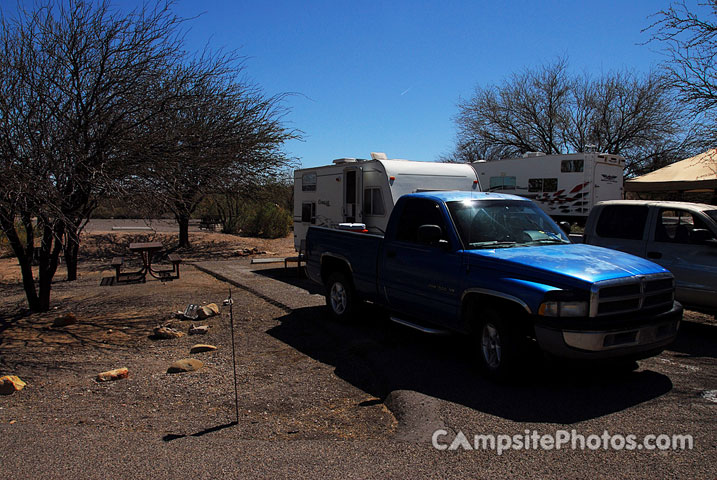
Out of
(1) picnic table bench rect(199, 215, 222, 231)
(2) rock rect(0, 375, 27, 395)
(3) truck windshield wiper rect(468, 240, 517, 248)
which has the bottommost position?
(2) rock rect(0, 375, 27, 395)

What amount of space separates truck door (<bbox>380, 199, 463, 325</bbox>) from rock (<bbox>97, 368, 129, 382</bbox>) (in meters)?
3.15

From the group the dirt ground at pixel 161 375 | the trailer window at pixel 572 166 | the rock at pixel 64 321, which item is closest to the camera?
the dirt ground at pixel 161 375

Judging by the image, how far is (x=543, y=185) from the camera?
21516mm

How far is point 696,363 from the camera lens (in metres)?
6.14

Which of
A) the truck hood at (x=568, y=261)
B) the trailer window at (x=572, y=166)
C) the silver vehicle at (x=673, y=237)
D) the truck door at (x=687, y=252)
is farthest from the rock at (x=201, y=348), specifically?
the trailer window at (x=572, y=166)

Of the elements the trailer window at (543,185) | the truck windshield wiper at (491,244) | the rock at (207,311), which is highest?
the trailer window at (543,185)

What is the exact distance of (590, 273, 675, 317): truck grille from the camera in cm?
491

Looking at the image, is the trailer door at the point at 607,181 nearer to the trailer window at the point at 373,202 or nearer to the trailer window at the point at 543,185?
the trailer window at the point at 543,185

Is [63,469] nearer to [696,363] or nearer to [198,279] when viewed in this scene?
[696,363]

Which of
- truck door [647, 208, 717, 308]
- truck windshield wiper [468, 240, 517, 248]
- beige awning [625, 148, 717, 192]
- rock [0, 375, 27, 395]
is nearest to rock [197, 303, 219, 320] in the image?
rock [0, 375, 27, 395]

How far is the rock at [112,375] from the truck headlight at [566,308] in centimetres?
439

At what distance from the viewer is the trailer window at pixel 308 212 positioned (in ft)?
47.9

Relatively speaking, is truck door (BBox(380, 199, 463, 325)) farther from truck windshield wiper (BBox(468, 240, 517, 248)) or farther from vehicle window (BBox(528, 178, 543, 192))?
vehicle window (BBox(528, 178, 543, 192))

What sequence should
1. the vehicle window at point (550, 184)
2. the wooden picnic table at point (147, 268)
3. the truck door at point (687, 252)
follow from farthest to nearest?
1. the vehicle window at point (550, 184)
2. the wooden picnic table at point (147, 268)
3. the truck door at point (687, 252)
